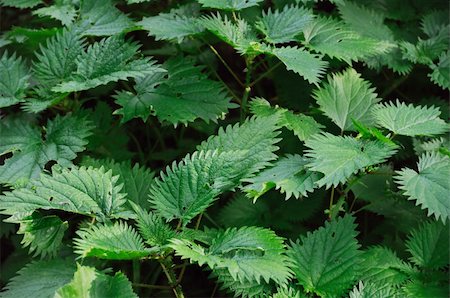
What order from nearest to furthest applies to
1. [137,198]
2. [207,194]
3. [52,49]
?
1. [207,194]
2. [137,198]
3. [52,49]

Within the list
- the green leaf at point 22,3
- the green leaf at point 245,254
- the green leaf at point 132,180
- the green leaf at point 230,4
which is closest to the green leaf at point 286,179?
the green leaf at point 245,254

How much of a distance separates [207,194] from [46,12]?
0.88 meters

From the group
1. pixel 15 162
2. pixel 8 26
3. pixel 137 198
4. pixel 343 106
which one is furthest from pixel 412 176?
pixel 8 26

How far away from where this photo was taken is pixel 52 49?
5.35 feet

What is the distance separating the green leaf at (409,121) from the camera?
141 centimetres

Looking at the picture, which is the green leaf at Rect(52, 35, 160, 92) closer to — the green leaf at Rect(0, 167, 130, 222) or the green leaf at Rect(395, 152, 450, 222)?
the green leaf at Rect(0, 167, 130, 222)

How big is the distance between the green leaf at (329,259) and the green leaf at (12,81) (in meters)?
0.89

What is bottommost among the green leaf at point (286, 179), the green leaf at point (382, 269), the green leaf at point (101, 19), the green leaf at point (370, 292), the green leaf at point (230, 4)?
the green leaf at point (382, 269)

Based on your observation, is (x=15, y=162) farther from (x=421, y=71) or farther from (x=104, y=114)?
(x=421, y=71)

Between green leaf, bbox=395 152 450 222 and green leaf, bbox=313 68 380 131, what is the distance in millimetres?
228

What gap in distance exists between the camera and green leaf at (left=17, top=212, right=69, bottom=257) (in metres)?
1.32

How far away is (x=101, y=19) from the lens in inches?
69.5

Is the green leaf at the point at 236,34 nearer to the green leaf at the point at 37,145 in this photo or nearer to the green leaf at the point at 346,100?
the green leaf at the point at 346,100

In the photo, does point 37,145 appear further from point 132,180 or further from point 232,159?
point 232,159
